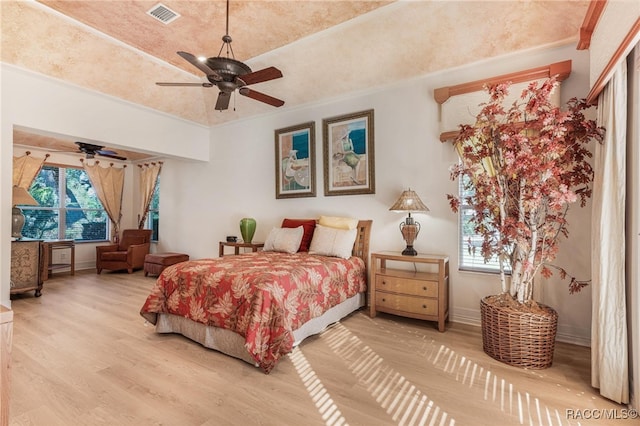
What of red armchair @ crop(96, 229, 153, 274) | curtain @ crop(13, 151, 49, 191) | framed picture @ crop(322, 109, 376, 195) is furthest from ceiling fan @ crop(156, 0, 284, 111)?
curtain @ crop(13, 151, 49, 191)

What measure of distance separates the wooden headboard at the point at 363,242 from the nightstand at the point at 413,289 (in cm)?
34

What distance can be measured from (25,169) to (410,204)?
7292 millimetres

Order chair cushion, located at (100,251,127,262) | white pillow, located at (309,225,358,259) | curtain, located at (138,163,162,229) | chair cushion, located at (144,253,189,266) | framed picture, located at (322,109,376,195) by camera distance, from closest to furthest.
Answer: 1. white pillow, located at (309,225,358,259)
2. framed picture, located at (322,109,376,195)
3. chair cushion, located at (144,253,189,266)
4. chair cushion, located at (100,251,127,262)
5. curtain, located at (138,163,162,229)

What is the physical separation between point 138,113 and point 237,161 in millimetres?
1693

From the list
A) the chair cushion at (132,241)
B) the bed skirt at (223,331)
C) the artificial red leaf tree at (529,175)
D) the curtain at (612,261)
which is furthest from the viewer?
the chair cushion at (132,241)

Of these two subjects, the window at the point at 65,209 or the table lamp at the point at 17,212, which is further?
the window at the point at 65,209

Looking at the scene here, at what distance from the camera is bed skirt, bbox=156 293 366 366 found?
2.54 metres

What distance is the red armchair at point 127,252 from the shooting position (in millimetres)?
6180

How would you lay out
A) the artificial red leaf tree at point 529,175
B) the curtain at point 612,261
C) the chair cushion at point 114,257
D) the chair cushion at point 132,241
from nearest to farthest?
the curtain at point 612,261 → the artificial red leaf tree at point 529,175 → the chair cushion at point 114,257 → the chair cushion at point 132,241

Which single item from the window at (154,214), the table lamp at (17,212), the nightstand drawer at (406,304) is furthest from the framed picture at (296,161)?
the table lamp at (17,212)

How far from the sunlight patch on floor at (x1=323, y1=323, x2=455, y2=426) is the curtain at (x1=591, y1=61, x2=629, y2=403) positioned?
45.7 inches

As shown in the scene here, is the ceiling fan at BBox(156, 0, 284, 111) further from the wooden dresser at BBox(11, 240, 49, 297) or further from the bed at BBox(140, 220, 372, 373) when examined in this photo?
the wooden dresser at BBox(11, 240, 49, 297)

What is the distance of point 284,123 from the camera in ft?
16.3

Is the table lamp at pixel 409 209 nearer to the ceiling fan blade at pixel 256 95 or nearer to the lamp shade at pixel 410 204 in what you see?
the lamp shade at pixel 410 204
